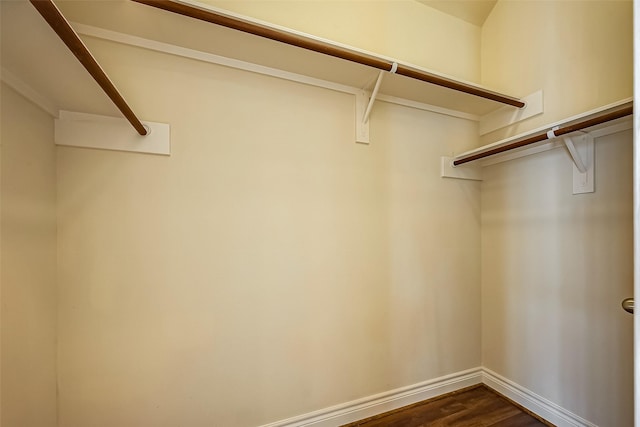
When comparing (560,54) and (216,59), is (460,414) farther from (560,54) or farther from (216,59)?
(216,59)

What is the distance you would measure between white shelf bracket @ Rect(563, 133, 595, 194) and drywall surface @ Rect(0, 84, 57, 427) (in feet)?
7.33

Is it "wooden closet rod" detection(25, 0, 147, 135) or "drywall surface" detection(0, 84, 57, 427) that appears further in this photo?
"drywall surface" detection(0, 84, 57, 427)

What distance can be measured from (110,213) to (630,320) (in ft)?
7.74

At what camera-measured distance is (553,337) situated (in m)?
1.59

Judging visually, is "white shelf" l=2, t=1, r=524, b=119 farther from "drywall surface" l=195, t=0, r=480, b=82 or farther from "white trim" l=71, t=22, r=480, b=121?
"drywall surface" l=195, t=0, r=480, b=82

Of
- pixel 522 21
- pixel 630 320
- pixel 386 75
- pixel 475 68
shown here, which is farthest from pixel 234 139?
pixel 630 320

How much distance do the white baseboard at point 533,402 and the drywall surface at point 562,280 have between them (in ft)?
0.11

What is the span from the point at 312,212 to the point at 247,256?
1.34 feet

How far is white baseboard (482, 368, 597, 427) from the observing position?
4.88 feet

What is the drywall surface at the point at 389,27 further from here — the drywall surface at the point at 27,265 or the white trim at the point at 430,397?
the white trim at the point at 430,397

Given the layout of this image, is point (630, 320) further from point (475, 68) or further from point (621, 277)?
A: point (475, 68)

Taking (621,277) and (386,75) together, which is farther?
(386,75)

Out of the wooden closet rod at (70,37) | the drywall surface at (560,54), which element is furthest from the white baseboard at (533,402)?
the wooden closet rod at (70,37)

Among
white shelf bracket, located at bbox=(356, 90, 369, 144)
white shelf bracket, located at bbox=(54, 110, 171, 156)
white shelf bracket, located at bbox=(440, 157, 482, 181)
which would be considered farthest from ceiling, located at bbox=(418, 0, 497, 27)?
white shelf bracket, located at bbox=(54, 110, 171, 156)
